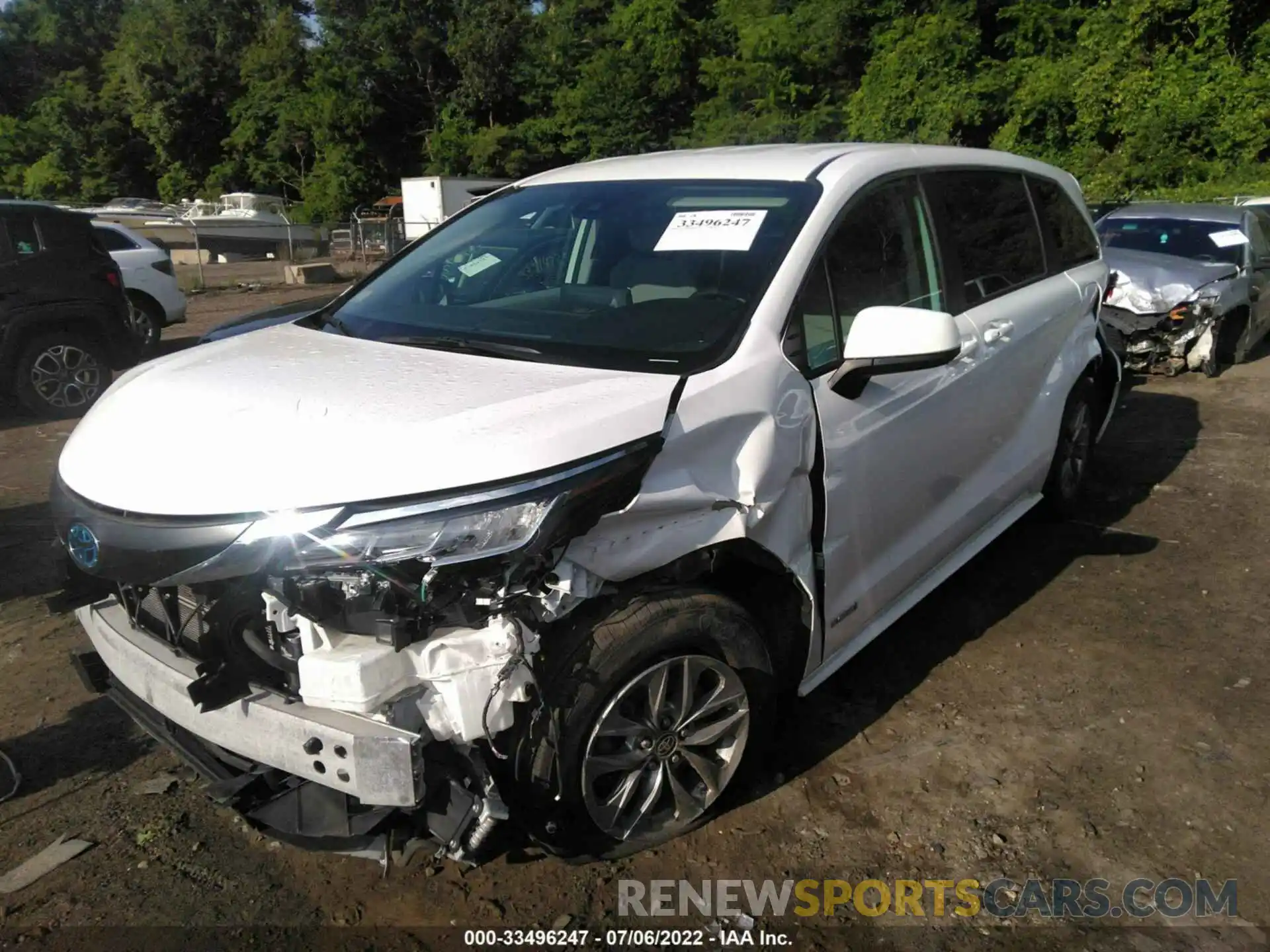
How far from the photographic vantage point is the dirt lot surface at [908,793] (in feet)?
8.34

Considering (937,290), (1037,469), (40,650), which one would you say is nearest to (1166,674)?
(1037,469)

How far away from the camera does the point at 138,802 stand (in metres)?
2.99

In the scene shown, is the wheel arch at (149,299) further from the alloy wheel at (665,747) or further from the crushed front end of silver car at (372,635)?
the alloy wheel at (665,747)

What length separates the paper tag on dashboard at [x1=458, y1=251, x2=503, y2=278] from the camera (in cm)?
354

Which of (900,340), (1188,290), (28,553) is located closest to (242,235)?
(28,553)

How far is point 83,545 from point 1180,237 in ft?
33.0

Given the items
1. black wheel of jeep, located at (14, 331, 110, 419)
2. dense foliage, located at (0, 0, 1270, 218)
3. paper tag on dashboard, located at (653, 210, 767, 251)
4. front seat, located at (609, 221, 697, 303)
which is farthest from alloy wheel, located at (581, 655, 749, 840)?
dense foliage, located at (0, 0, 1270, 218)

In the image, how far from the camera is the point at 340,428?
2291mm

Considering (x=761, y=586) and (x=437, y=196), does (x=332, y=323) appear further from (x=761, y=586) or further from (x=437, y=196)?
(x=437, y=196)

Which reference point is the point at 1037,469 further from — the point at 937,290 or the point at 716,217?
the point at 716,217

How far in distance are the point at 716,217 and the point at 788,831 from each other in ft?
6.17

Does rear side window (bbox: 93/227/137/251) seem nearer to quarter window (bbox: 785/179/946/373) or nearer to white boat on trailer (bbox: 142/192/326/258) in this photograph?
quarter window (bbox: 785/179/946/373)

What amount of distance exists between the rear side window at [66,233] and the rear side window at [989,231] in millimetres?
7272

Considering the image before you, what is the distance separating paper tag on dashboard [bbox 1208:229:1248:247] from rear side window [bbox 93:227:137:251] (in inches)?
441
